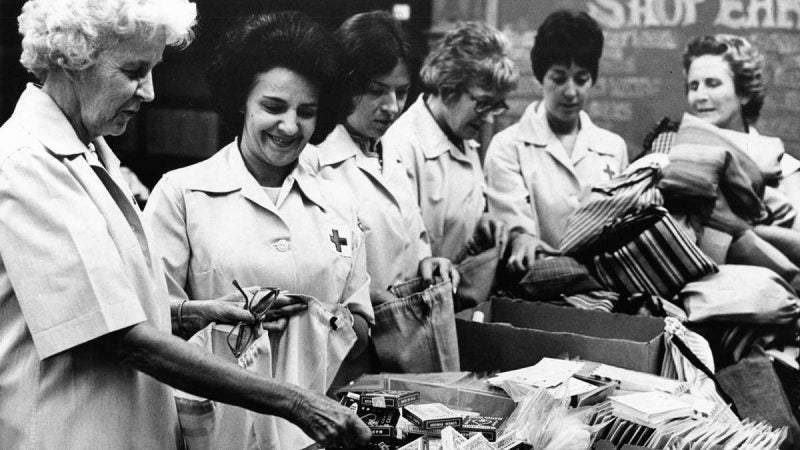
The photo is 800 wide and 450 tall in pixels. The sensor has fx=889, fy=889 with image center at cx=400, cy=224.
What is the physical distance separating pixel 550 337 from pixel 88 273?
73.9 inches

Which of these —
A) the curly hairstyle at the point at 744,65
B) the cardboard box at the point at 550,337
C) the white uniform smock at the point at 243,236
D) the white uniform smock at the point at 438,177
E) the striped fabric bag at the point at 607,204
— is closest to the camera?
the white uniform smock at the point at 243,236

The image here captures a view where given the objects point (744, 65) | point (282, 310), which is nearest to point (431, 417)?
point (282, 310)

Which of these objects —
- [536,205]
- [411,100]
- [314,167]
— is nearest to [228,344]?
[314,167]

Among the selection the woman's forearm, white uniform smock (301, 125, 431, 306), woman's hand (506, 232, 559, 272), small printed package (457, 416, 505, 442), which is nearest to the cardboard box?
woman's hand (506, 232, 559, 272)

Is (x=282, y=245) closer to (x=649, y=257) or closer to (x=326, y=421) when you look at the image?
(x=326, y=421)

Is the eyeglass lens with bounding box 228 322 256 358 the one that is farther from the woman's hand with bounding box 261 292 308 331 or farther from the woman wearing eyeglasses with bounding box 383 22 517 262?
the woman wearing eyeglasses with bounding box 383 22 517 262

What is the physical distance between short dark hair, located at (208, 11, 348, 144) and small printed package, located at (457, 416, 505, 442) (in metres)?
1.26

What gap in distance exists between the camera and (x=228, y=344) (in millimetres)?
2477

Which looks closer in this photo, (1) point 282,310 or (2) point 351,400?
(2) point 351,400

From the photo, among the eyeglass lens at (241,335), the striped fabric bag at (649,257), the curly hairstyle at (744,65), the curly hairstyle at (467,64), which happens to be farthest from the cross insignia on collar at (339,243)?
the curly hairstyle at (744,65)

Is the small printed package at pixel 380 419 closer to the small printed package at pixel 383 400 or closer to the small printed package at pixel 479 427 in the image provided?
the small printed package at pixel 383 400

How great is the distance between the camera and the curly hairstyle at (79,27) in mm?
1985

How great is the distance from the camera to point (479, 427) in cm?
231

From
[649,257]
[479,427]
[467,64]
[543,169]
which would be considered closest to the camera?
[479,427]
